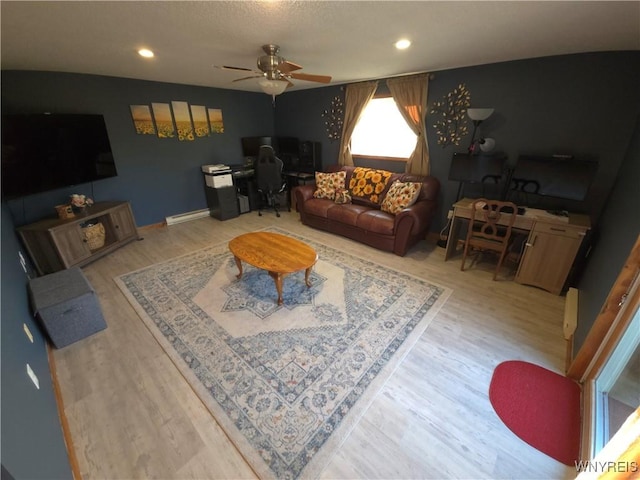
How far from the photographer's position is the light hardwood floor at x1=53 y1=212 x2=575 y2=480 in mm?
1260

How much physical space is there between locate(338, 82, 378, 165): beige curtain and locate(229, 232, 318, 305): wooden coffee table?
2.39 meters

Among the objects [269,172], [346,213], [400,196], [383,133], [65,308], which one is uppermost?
[383,133]

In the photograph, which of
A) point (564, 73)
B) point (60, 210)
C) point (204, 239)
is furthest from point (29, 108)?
point (564, 73)

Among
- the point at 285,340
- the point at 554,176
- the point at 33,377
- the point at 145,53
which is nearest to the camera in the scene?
the point at 33,377

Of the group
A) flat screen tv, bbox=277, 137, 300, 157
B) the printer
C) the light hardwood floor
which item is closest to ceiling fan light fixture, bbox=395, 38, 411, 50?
the light hardwood floor

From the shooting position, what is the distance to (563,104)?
2.59 meters

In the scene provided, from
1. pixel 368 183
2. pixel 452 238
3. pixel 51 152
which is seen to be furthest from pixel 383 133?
pixel 51 152

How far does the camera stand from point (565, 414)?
1.48 metres

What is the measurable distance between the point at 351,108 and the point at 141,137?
10.9ft

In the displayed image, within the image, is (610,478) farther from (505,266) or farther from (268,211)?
(268,211)

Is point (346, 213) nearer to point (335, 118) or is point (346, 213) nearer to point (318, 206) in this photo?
point (318, 206)

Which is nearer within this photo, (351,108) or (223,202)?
(351,108)

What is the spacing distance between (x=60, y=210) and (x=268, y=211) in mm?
2911

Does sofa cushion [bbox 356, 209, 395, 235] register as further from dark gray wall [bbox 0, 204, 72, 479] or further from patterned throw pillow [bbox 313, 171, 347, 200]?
dark gray wall [bbox 0, 204, 72, 479]
